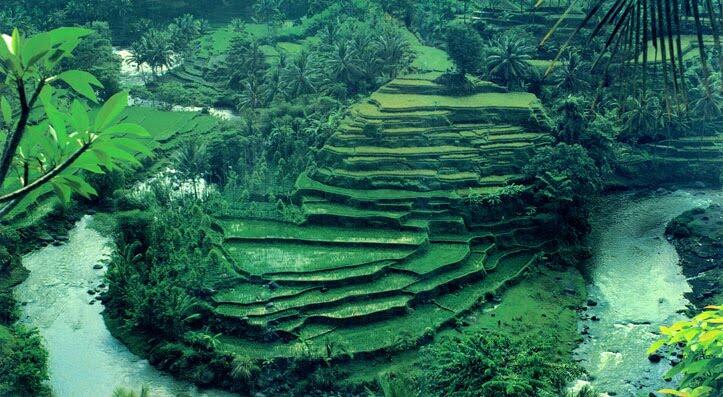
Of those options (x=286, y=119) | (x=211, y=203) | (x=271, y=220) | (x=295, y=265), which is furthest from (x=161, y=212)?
(x=286, y=119)

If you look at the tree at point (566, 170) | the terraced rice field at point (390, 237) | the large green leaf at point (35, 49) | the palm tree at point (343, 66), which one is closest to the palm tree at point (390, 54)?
the palm tree at point (343, 66)

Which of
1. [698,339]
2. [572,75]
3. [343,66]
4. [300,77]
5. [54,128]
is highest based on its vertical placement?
[54,128]

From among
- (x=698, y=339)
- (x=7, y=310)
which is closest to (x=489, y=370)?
(x=7, y=310)

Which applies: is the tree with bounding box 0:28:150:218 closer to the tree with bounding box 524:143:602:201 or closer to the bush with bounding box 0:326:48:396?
the bush with bounding box 0:326:48:396

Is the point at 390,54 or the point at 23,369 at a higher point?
the point at 390,54

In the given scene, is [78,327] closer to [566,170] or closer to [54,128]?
[566,170]

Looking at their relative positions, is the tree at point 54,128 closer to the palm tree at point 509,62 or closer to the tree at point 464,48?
the tree at point 464,48

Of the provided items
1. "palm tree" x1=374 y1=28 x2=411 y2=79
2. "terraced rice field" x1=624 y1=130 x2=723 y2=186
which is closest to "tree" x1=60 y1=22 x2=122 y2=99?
"palm tree" x1=374 y1=28 x2=411 y2=79
